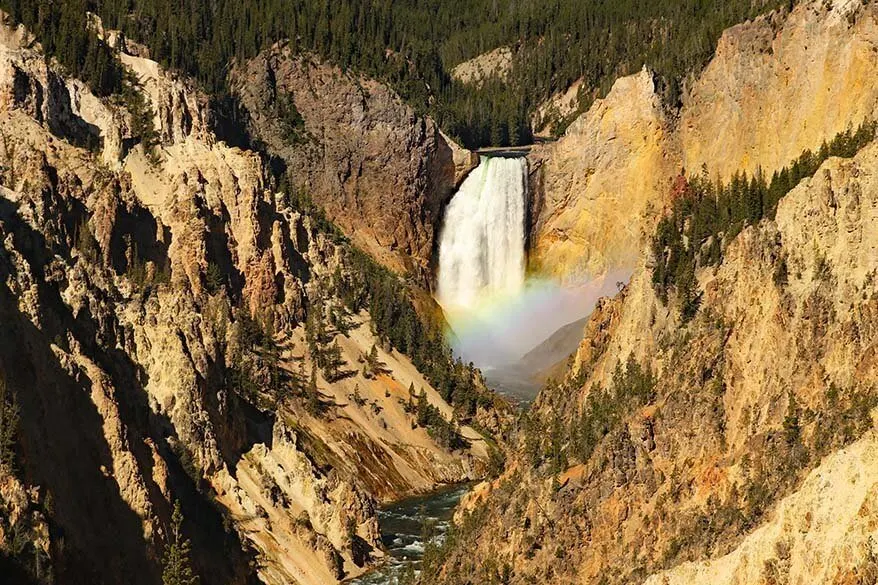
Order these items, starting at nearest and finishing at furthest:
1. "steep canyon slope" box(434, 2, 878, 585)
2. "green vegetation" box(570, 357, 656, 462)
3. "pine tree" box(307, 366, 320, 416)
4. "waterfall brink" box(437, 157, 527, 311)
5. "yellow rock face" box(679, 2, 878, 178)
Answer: "steep canyon slope" box(434, 2, 878, 585) < "green vegetation" box(570, 357, 656, 462) < "pine tree" box(307, 366, 320, 416) < "yellow rock face" box(679, 2, 878, 178) < "waterfall brink" box(437, 157, 527, 311)

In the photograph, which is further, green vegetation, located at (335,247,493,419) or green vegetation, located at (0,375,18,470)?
green vegetation, located at (335,247,493,419)

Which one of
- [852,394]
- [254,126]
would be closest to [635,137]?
[254,126]

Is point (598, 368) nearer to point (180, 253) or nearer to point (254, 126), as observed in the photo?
point (180, 253)

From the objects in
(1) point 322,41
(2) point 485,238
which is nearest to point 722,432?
(2) point 485,238

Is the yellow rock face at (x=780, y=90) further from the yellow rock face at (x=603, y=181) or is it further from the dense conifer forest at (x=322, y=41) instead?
the dense conifer forest at (x=322, y=41)

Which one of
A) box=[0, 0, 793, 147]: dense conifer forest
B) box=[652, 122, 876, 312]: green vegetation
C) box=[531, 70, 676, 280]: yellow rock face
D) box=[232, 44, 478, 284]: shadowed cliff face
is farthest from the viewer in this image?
box=[232, 44, 478, 284]: shadowed cliff face

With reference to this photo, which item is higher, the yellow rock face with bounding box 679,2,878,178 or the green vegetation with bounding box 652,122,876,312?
the yellow rock face with bounding box 679,2,878,178

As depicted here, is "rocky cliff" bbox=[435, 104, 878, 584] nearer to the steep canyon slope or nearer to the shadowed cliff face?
the steep canyon slope

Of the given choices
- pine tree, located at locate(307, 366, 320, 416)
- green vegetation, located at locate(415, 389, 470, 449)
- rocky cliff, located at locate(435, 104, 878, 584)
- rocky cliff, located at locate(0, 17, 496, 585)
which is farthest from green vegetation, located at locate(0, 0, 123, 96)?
rocky cliff, located at locate(435, 104, 878, 584)
